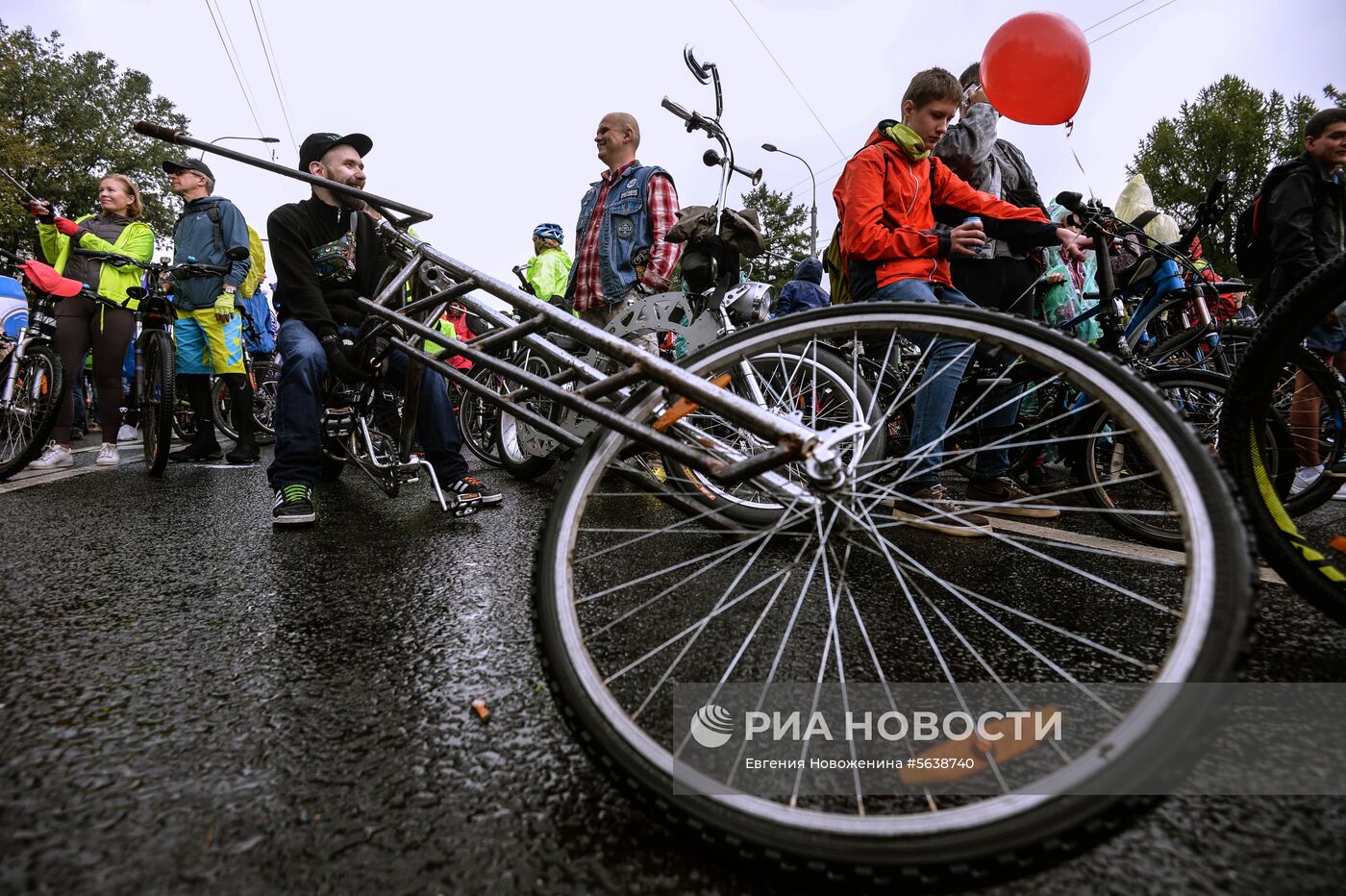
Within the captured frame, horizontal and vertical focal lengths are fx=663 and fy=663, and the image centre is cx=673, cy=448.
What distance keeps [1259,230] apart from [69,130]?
119ft

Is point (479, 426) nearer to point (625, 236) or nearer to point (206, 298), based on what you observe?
point (625, 236)

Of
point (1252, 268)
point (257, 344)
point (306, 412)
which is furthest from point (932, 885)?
point (257, 344)

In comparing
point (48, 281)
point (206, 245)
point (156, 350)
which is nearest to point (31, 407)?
point (156, 350)

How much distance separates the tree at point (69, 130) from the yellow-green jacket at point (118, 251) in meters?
19.8

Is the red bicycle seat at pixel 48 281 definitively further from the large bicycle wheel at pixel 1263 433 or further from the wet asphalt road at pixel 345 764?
the large bicycle wheel at pixel 1263 433

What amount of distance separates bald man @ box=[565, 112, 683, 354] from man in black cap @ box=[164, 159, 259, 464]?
2.76 m

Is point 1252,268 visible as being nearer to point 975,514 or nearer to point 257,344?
point 975,514

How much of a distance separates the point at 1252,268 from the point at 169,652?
5.20m

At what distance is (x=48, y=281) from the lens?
4578mm

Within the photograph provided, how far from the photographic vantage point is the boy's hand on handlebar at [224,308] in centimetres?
490

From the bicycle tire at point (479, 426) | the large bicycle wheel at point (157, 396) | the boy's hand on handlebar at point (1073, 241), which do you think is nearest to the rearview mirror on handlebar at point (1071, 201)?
the boy's hand on handlebar at point (1073, 241)

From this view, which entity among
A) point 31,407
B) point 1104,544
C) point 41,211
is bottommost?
point 1104,544

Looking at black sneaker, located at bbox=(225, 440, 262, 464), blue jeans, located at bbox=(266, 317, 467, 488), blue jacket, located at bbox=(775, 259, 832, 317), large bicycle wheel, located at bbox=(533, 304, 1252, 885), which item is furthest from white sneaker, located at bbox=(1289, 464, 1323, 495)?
black sneaker, located at bbox=(225, 440, 262, 464)

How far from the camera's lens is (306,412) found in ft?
10.3
